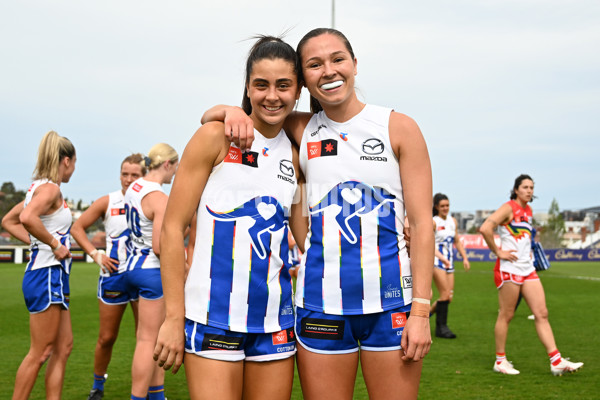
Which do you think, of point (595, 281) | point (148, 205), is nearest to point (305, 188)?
point (148, 205)

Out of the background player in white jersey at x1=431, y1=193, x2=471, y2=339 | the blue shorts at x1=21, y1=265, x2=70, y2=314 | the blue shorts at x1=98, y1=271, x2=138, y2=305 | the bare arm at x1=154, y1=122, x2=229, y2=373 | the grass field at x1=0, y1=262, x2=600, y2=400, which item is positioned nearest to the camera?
the bare arm at x1=154, y1=122, x2=229, y2=373

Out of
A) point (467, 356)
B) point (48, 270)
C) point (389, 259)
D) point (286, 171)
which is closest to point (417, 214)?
point (389, 259)

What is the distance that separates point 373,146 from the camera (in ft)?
9.68

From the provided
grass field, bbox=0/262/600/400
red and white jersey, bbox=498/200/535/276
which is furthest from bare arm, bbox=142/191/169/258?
red and white jersey, bbox=498/200/535/276

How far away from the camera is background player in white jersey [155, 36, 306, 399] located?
2.71 meters

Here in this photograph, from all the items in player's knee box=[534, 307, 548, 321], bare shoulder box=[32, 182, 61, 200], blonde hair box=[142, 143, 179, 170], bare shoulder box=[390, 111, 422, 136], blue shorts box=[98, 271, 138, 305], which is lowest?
player's knee box=[534, 307, 548, 321]

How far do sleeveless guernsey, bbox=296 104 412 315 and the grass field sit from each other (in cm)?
395

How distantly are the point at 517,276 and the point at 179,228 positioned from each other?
237 inches

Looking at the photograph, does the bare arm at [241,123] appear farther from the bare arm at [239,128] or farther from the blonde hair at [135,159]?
the blonde hair at [135,159]

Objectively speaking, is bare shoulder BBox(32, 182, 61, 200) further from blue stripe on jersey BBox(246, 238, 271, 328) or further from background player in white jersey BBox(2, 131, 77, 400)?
blue stripe on jersey BBox(246, 238, 271, 328)

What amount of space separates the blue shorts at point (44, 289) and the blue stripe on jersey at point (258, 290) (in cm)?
306

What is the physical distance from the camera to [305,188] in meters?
3.13

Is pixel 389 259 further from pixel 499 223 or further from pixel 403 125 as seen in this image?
pixel 499 223

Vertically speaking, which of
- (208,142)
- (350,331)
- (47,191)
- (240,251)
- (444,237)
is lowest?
(350,331)
